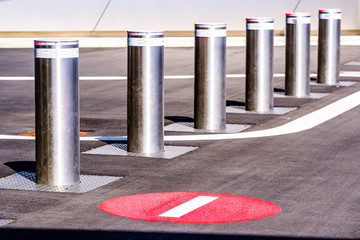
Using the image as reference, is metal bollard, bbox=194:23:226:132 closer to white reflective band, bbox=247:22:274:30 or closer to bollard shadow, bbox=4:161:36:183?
white reflective band, bbox=247:22:274:30

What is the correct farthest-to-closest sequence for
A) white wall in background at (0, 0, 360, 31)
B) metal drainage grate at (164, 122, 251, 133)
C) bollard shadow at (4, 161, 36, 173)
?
white wall in background at (0, 0, 360, 31), metal drainage grate at (164, 122, 251, 133), bollard shadow at (4, 161, 36, 173)

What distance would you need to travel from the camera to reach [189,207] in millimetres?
6598

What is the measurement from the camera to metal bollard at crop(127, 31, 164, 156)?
8750mm

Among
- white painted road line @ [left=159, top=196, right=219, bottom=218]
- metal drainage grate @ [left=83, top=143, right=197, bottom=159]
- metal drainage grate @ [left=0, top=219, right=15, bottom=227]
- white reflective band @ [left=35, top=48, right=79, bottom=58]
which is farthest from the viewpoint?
metal drainage grate @ [left=83, top=143, right=197, bottom=159]

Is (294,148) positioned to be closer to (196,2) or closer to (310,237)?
(310,237)

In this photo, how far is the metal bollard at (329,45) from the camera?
14.7 meters

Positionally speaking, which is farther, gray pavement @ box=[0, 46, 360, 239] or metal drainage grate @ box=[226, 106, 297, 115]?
metal drainage grate @ box=[226, 106, 297, 115]

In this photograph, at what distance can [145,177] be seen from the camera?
25.4 ft

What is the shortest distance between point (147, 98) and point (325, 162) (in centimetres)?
183

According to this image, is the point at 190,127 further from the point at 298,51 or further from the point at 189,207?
the point at 189,207

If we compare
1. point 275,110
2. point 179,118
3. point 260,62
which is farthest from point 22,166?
point 275,110

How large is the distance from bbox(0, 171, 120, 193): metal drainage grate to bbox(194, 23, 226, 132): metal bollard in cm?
286

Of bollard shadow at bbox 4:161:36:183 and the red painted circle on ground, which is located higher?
bollard shadow at bbox 4:161:36:183

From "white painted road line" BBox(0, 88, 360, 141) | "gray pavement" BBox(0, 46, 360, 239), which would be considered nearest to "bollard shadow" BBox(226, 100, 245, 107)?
"gray pavement" BBox(0, 46, 360, 239)
